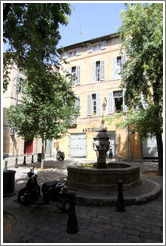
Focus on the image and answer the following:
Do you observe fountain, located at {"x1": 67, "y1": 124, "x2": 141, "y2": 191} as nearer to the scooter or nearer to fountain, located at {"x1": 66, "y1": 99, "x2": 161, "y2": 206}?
fountain, located at {"x1": 66, "y1": 99, "x2": 161, "y2": 206}

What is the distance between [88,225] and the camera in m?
3.30

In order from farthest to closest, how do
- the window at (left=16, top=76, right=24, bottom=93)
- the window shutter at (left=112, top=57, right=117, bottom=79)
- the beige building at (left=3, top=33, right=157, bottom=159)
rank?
the window shutter at (left=112, top=57, right=117, bottom=79) → the beige building at (left=3, top=33, right=157, bottom=159) → the window at (left=16, top=76, right=24, bottom=93)

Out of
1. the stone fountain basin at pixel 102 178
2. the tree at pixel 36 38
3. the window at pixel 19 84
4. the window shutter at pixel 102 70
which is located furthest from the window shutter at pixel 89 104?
the stone fountain basin at pixel 102 178

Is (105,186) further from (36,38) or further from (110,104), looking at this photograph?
(110,104)

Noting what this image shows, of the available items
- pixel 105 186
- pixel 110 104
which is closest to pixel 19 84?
pixel 110 104

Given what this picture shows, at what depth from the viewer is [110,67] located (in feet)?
54.4

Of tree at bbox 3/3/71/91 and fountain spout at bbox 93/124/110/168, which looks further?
fountain spout at bbox 93/124/110/168

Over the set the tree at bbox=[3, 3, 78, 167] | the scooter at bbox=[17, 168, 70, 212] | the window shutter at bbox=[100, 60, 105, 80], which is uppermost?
the window shutter at bbox=[100, 60, 105, 80]

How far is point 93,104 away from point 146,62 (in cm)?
893

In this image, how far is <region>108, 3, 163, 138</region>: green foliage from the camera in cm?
777

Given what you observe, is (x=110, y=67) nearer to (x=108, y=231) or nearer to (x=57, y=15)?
(x=57, y=15)

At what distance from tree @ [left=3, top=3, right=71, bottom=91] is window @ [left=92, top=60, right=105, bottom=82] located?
12165 mm

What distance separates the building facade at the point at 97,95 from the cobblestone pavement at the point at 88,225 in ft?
37.9

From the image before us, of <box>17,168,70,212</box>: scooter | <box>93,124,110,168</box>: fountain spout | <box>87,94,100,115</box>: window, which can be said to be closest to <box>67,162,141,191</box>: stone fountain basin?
<box>93,124,110,168</box>: fountain spout
